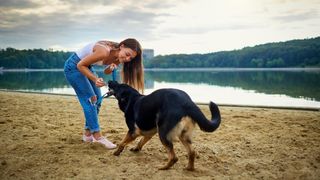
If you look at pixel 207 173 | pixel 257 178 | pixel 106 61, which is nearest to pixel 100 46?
pixel 106 61

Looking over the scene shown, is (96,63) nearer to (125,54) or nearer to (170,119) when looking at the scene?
(125,54)

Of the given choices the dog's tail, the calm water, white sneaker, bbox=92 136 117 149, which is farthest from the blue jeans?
the calm water

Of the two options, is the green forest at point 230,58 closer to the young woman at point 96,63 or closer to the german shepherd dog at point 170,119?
the young woman at point 96,63

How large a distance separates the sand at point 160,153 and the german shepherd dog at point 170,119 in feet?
0.86

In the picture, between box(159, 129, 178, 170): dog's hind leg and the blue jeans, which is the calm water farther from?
box(159, 129, 178, 170): dog's hind leg

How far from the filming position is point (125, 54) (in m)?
5.35

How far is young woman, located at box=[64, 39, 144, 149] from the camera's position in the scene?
5293 mm

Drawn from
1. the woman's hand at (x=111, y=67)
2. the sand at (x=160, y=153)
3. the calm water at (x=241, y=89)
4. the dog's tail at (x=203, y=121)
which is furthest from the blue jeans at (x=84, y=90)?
the calm water at (x=241, y=89)

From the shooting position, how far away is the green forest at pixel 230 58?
86000mm

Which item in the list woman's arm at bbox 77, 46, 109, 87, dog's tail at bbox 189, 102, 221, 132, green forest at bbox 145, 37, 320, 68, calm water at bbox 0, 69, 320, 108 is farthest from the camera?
green forest at bbox 145, 37, 320, 68

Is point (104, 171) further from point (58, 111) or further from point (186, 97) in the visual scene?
point (58, 111)

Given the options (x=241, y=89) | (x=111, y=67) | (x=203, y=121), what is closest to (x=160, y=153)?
(x=203, y=121)

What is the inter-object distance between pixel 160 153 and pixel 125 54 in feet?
5.78

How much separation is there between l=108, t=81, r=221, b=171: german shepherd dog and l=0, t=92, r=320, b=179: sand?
0.26 meters
